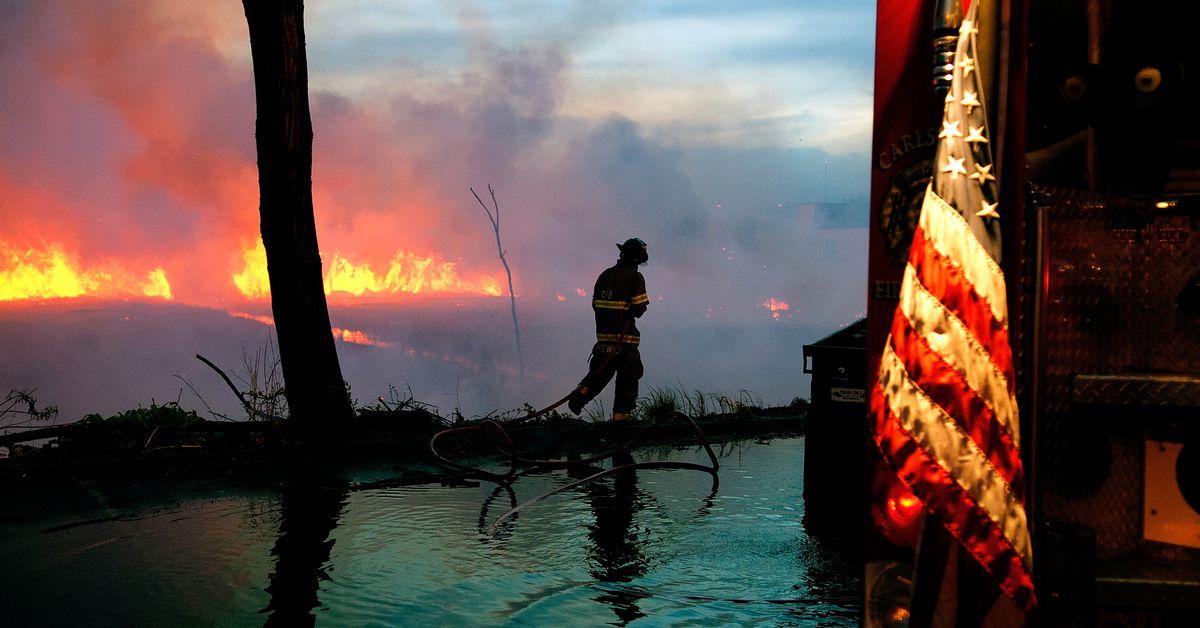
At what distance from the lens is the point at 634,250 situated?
12.1m

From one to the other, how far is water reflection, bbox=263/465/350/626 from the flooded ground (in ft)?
0.06

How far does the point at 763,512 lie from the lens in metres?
7.33

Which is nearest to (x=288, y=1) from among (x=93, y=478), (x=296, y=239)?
(x=296, y=239)

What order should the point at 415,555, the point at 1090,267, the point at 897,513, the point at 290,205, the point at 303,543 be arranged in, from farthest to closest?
the point at 290,205, the point at 303,543, the point at 415,555, the point at 1090,267, the point at 897,513

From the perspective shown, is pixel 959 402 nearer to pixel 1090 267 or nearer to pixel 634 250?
pixel 1090 267

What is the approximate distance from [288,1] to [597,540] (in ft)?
23.2

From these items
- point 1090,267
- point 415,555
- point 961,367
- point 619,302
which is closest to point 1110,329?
point 1090,267

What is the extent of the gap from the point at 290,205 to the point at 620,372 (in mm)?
4308

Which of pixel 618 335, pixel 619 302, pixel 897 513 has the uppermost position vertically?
pixel 619 302

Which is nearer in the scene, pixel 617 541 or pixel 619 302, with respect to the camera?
pixel 617 541

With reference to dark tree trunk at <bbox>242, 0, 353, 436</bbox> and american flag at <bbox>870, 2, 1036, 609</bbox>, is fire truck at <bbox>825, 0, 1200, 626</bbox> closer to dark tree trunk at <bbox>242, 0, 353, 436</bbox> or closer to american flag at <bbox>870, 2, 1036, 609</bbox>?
american flag at <bbox>870, 2, 1036, 609</bbox>

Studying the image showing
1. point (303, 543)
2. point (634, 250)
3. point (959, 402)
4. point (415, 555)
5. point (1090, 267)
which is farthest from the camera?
point (634, 250)

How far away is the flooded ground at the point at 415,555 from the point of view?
496 cm

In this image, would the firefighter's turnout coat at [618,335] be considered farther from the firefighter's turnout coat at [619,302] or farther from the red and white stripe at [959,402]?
the red and white stripe at [959,402]
